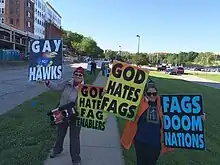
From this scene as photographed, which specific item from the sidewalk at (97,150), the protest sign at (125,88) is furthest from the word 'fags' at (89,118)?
the sidewalk at (97,150)

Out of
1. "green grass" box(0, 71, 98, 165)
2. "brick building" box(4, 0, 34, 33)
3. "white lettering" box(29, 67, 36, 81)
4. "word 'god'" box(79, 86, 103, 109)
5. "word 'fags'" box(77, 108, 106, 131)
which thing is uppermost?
"brick building" box(4, 0, 34, 33)

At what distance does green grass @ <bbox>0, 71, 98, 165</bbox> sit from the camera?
566cm

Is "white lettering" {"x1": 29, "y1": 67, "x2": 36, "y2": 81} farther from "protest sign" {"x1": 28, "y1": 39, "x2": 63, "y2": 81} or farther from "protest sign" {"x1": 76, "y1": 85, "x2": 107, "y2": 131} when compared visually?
"protest sign" {"x1": 76, "y1": 85, "x2": 107, "y2": 131}

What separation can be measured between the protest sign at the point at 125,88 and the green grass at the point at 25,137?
1.82m

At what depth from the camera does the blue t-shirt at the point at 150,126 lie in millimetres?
4078

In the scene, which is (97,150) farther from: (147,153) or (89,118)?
(147,153)

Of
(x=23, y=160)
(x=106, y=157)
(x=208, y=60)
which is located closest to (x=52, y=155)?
(x=23, y=160)

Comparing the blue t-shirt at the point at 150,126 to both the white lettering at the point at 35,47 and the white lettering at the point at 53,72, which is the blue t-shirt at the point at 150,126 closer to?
the white lettering at the point at 53,72

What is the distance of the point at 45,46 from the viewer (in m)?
5.77

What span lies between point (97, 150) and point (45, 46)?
7.68ft

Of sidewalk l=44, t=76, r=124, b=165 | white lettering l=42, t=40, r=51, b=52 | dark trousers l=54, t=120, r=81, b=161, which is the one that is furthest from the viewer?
white lettering l=42, t=40, r=51, b=52

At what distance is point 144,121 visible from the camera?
161 inches

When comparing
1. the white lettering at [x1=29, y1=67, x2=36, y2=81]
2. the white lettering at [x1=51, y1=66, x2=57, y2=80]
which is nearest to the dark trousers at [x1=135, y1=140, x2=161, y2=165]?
the white lettering at [x1=51, y1=66, x2=57, y2=80]

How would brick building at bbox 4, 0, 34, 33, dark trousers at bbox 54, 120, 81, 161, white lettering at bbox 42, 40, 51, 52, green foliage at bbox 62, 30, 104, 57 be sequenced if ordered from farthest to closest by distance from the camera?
green foliage at bbox 62, 30, 104, 57 < brick building at bbox 4, 0, 34, 33 < white lettering at bbox 42, 40, 51, 52 < dark trousers at bbox 54, 120, 81, 161
